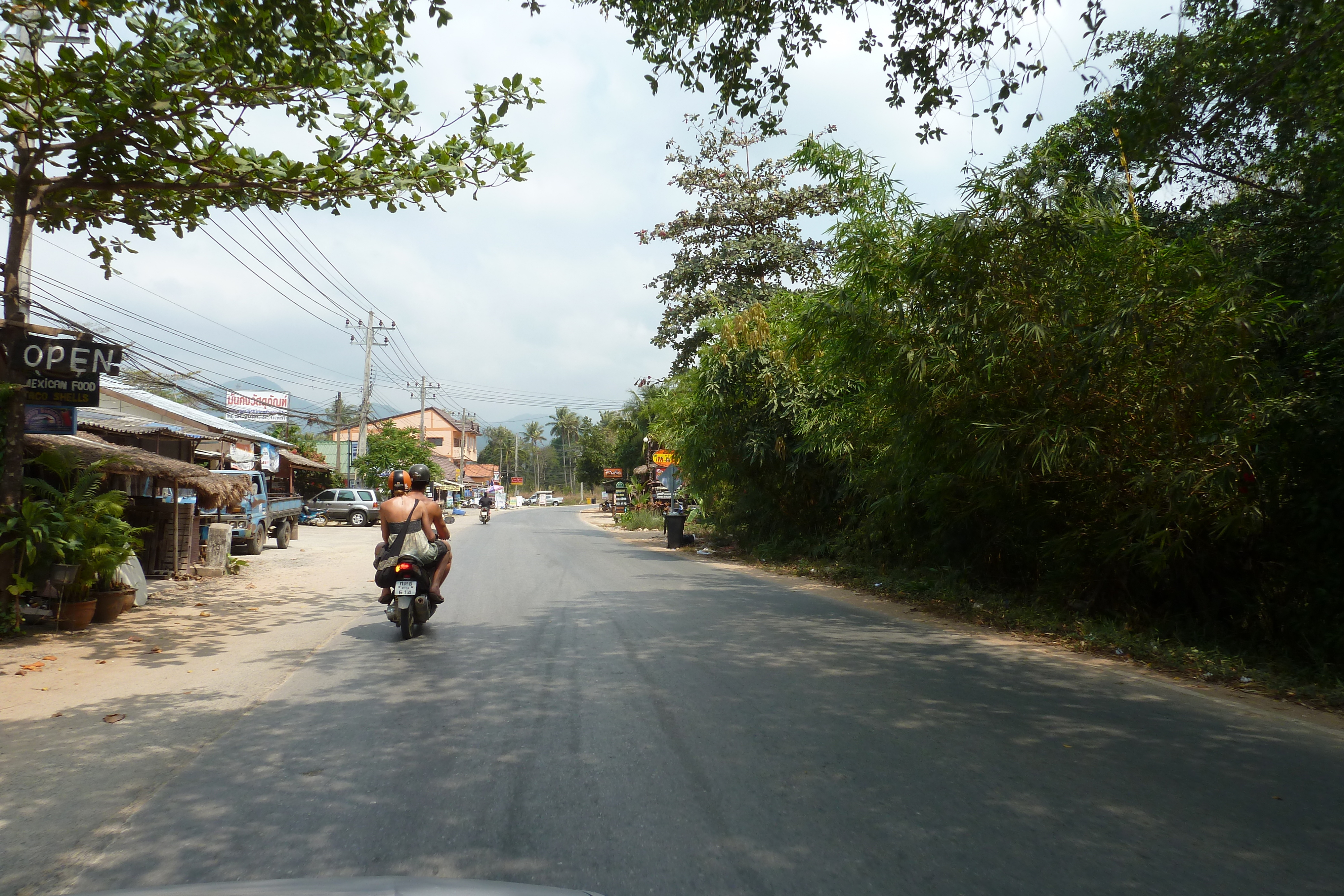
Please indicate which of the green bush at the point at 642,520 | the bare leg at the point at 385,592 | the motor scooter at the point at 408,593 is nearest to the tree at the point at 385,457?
the green bush at the point at 642,520

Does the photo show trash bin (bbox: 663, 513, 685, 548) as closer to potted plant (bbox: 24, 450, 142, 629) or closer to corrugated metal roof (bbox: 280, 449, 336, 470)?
potted plant (bbox: 24, 450, 142, 629)

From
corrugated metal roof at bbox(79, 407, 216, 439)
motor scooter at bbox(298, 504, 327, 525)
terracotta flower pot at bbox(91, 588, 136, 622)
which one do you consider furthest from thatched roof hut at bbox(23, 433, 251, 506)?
motor scooter at bbox(298, 504, 327, 525)

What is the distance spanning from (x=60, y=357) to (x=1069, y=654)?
10270mm

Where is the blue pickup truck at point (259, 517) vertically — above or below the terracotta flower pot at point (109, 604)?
above

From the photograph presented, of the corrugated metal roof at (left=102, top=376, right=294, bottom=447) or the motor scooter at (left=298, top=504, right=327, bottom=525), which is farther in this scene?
the motor scooter at (left=298, top=504, right=327, bottom=525)

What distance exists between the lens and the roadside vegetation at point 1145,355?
7344 millimetres

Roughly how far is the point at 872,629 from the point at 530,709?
15.9ft

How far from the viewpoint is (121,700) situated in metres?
6.34

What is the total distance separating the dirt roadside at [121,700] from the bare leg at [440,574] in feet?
3.91

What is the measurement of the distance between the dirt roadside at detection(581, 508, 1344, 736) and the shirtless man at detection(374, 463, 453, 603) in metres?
5.54

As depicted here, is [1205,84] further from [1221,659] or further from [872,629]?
[872,629]

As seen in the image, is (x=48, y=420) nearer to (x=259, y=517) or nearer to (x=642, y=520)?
(x=259, y=517)

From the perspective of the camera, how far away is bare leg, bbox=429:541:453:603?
896 centimetres

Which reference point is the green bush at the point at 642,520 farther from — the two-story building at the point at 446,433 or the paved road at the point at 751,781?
the two-story building at the point at 446,433
